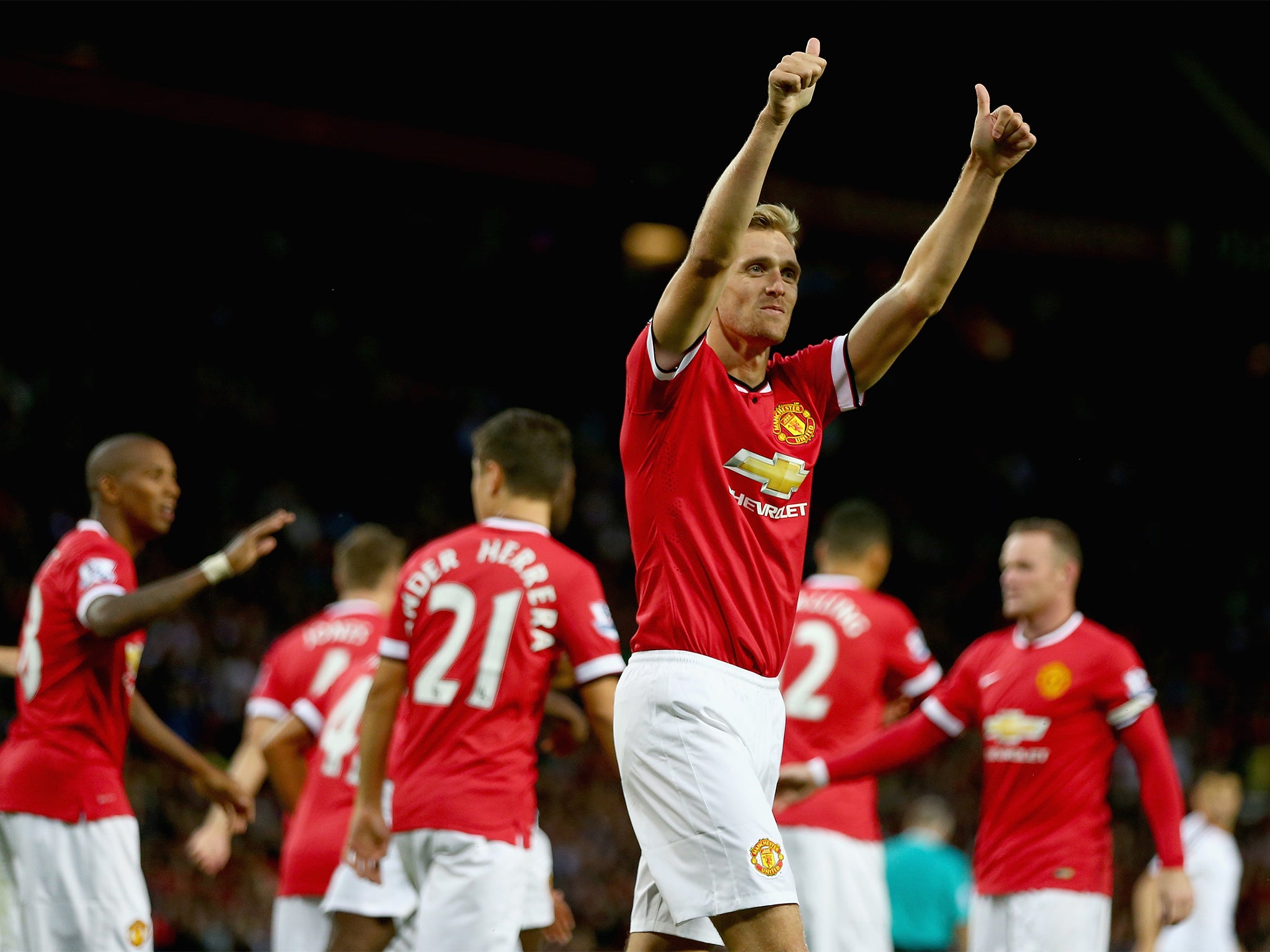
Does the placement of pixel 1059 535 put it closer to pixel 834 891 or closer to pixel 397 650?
pixel 834 891

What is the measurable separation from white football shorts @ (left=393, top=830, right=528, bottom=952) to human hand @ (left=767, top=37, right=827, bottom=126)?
2.65 m

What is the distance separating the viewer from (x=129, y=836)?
541cm

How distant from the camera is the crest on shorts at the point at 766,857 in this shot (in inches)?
131

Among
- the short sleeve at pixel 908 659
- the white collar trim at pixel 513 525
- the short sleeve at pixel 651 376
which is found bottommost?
the short sleeve at pixel 908 659

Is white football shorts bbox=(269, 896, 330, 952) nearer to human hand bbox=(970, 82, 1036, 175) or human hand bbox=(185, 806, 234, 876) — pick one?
human hand bbox=(185, 806, 234, 876)

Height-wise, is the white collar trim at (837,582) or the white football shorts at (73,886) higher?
the white collar trim at (837,582)

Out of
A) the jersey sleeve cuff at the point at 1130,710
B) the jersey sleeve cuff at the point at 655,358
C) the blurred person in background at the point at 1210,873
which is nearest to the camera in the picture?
the jersey sleeve cuff at the point at 655,358

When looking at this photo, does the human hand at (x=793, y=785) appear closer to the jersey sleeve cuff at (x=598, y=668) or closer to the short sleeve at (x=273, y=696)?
the jersey sleeve cuff at (x=598, y=668)

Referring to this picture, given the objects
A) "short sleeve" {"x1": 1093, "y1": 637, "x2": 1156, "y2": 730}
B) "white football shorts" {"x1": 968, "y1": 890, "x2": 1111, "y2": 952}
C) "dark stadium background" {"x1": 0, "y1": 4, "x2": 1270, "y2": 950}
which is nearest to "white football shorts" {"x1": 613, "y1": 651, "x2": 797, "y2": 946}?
"white football shorts" {"x1": 968, "y1": 890, "x2": 1111, "y2": 952}

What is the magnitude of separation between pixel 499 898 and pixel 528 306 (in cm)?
1915

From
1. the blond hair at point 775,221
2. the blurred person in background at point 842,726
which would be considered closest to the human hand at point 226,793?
the blurred person in background at point 842,726

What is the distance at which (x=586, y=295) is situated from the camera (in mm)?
23578

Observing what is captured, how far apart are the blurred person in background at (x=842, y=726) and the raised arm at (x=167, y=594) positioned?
258 centimetres

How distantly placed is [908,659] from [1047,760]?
4.81 feet
